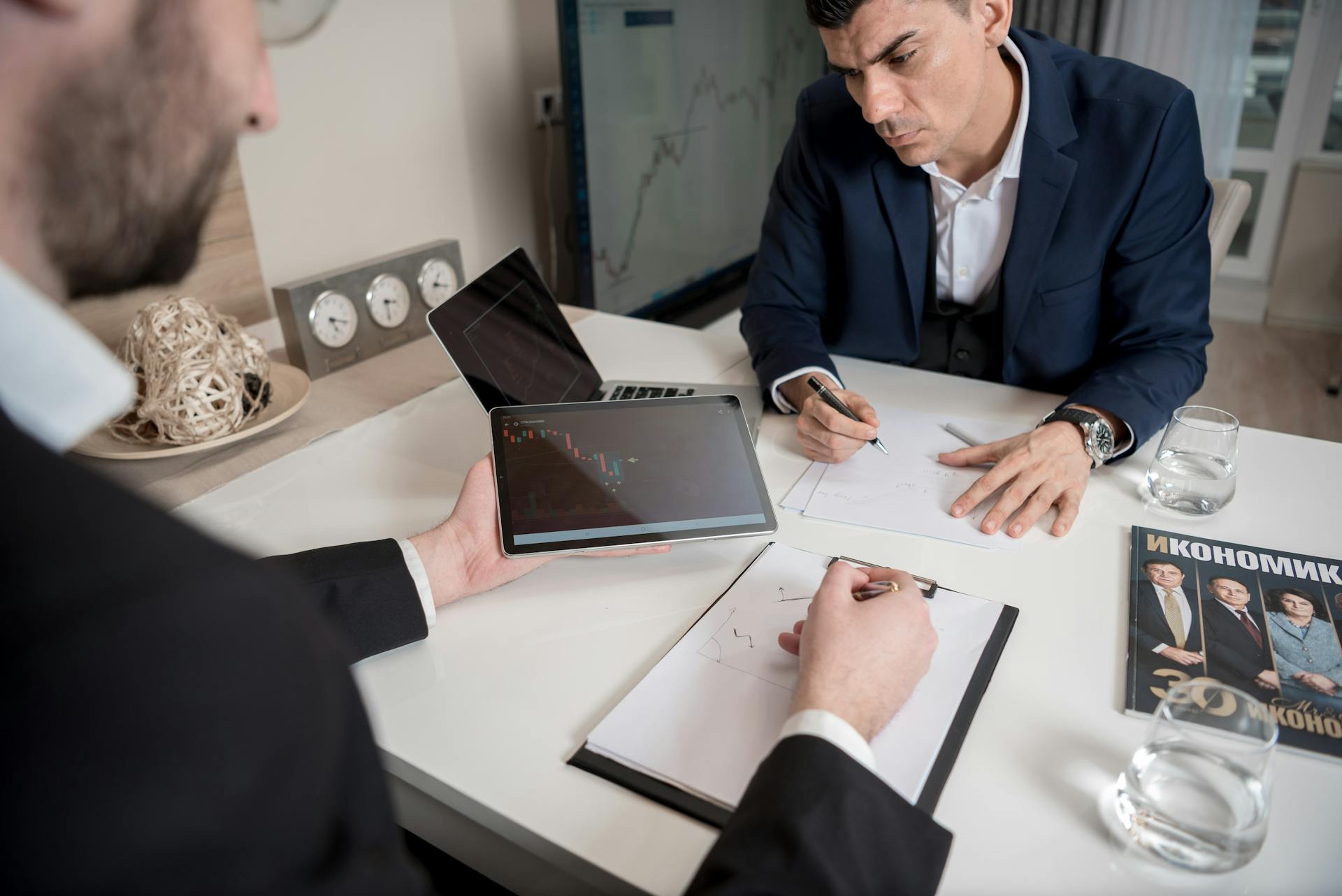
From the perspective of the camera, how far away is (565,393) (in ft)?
4.28

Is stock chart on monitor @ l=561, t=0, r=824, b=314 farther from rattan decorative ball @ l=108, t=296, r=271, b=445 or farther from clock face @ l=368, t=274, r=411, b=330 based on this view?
rattan decorative ball @ l=108, t=296, r=271, b=445

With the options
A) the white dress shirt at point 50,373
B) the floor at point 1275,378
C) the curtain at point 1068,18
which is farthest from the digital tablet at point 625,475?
the curtain at point 1068,18

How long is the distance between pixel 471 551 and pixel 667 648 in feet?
0.76

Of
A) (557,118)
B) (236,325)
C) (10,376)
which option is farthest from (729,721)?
(557,118)

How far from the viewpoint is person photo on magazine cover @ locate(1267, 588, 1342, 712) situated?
732 mm

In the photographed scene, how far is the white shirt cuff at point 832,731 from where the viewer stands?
64 centimetres

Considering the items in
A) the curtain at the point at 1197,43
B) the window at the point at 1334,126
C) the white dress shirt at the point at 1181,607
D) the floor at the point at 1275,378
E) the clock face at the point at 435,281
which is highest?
the curtain at the point at 1197,43

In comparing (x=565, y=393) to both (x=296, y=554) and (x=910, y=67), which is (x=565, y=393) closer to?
(x=296, y=554)

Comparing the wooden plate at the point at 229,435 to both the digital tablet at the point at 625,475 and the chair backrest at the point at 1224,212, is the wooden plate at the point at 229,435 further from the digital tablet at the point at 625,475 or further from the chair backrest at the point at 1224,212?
the chair backrest at the point at 1224,212

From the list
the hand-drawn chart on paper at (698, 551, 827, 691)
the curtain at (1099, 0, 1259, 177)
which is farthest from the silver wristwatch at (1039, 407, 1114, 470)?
the curtain at (1099, 0, 1259, 177)

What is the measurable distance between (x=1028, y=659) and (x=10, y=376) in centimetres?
77

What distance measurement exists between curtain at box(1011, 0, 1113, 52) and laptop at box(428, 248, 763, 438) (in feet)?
9.57

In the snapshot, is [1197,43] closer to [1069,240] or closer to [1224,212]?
[1224,212]

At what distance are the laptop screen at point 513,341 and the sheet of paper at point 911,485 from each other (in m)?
0.39
